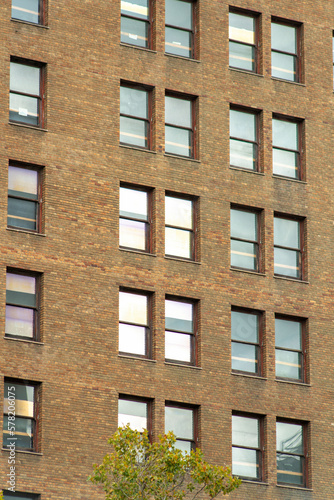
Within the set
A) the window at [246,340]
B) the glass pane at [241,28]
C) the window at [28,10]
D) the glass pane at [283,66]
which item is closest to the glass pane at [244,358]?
the window at [246,340]

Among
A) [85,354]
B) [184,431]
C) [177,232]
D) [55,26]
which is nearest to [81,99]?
[55,26]

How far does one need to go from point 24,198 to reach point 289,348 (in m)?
10.3

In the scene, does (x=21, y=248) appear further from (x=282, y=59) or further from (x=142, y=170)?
(x=282, y=59)

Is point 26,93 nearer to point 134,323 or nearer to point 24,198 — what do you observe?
point 24,198

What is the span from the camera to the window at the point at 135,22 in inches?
1750

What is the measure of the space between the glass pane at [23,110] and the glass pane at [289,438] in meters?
12.5

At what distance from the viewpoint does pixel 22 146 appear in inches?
1609

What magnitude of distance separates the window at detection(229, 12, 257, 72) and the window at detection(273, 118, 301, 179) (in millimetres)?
2234

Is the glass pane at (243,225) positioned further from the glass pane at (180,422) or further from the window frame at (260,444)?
the glass pane at (180,422)

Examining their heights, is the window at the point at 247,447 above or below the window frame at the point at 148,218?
below

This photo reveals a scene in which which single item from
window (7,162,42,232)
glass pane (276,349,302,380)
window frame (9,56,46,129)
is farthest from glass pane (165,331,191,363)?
window frame (9,56,46,129)

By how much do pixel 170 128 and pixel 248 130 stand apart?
10.2ft

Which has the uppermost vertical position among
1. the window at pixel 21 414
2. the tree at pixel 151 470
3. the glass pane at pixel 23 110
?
the glass pane at pixel 23 110

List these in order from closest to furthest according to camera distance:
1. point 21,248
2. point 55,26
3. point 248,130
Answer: point 21,248
point 55,26
point 248,130
